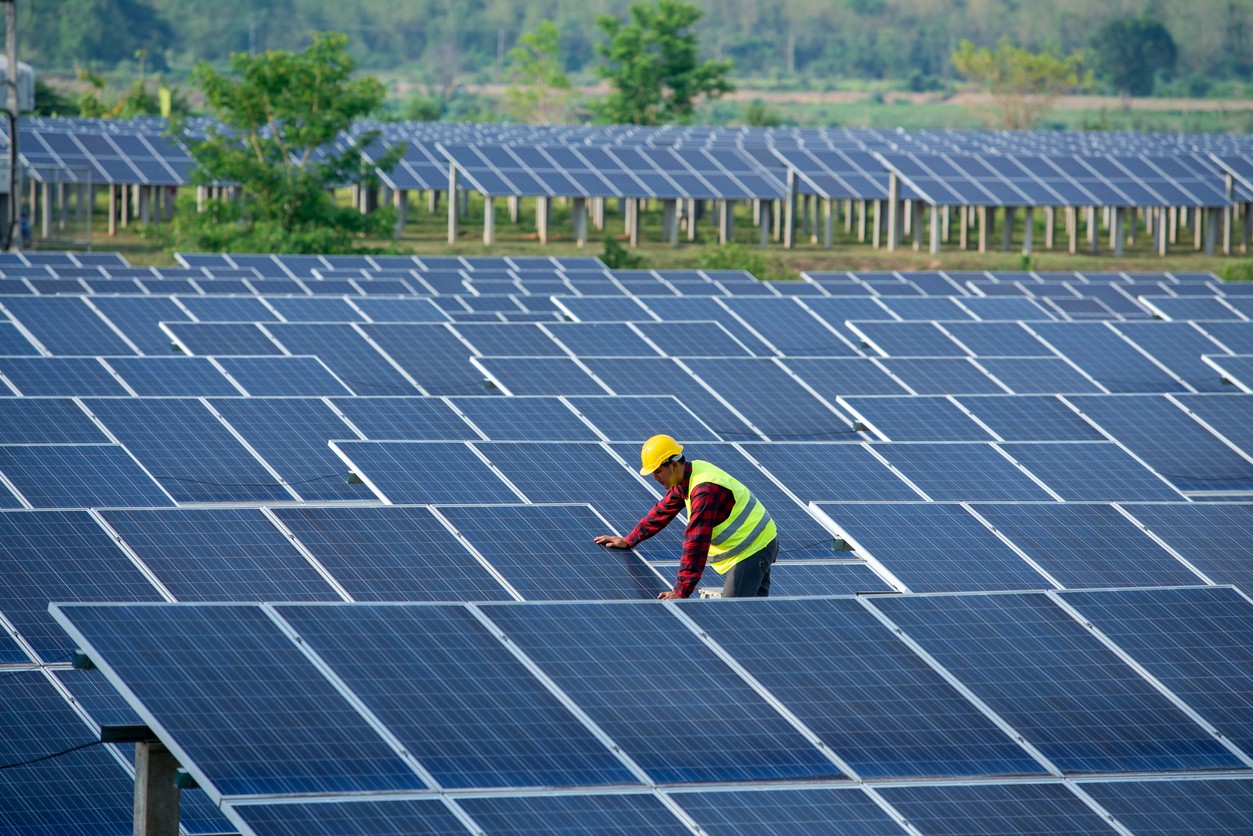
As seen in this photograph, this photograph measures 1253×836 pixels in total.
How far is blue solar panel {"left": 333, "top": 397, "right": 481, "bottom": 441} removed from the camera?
61.6 ft

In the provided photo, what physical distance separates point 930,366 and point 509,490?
29.7ft

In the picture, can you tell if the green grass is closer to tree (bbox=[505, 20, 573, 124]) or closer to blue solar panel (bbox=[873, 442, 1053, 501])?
blue solar panel (bbox=[873, 442, 1053, 501])

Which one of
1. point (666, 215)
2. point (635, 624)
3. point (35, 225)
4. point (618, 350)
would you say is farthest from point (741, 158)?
point (635, 624)

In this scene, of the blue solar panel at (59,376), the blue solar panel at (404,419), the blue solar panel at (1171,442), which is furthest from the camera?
the blue solar panel at (59,376)

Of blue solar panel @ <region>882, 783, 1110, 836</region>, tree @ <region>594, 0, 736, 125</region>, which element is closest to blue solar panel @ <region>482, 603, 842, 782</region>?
blue solar panel @ <region>882, 783, 1110, 836</region>

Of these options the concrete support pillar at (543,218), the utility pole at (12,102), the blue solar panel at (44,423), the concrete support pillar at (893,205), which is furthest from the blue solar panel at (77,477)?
the concrete support pillar at (893,205)

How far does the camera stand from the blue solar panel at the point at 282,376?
832 inches

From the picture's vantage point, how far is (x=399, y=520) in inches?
538

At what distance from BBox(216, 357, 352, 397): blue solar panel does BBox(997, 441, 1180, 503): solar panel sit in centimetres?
791

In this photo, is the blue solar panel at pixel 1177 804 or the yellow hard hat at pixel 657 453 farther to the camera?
the yellow hard hat at pixel 657 453

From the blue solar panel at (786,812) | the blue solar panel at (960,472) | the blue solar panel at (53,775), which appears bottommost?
the blue solar panel at (960,472)

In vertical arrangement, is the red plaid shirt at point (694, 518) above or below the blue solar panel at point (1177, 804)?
above

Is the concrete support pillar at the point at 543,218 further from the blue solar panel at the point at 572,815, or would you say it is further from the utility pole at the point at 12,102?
the blue solar panel at the point at 572,815

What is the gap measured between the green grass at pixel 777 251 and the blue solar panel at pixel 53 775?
142ft
